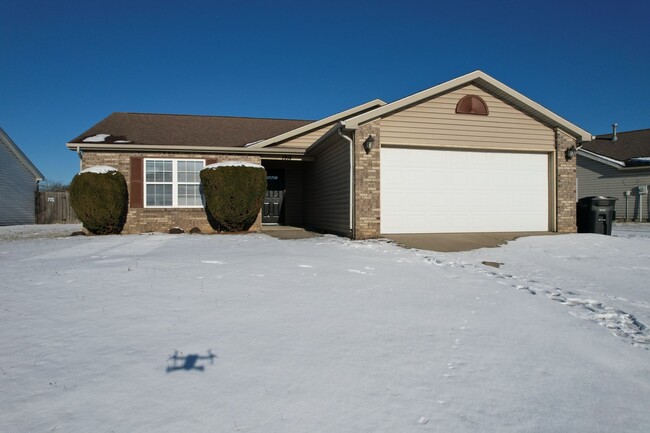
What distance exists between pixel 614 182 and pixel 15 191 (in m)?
31.3

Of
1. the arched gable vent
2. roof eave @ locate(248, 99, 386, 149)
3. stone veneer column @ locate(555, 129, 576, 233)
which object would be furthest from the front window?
stone veneer column @ locate(555, 129, 576, 233)

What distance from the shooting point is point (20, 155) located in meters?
22.1

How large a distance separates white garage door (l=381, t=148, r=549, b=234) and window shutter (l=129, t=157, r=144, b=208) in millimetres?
7530

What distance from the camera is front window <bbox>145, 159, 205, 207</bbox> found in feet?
41.3

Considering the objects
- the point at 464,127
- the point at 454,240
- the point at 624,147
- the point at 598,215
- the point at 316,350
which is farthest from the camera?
the point at 624,147

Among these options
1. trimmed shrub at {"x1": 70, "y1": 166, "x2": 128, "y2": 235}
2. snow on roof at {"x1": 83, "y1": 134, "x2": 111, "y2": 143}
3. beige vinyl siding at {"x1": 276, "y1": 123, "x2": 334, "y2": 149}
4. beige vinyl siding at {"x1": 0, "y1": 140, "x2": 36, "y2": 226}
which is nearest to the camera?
trimmed shrub at {"x1": 70, "y1": 166, "x2": 128, "y2": 235}

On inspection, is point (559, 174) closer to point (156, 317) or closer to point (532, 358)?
point (532, 358)

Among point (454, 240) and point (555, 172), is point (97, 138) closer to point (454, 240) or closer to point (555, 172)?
point (454, 240)

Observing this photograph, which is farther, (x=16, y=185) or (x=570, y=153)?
(x=16, y=185)

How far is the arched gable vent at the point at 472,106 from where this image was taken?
10523mm

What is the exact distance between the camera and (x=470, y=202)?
34.8ft

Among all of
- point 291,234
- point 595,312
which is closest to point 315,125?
point 291,234

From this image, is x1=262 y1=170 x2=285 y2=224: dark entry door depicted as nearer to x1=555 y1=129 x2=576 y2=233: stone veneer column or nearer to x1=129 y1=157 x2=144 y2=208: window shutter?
x1=129 y1=157 x2=144 y2=208: window shutter

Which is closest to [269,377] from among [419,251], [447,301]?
[447,301]
